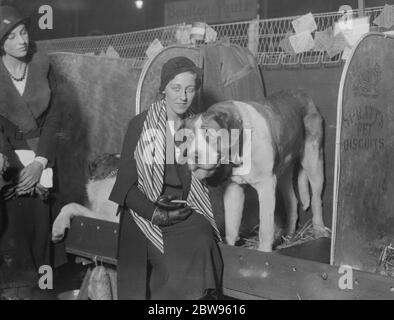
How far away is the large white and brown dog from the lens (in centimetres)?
159

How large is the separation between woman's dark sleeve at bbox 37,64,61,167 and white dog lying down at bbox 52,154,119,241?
0.19m

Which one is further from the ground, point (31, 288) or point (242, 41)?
point (242, 41)

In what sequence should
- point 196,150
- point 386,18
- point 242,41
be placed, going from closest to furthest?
point 196,150 < point 386,18 < point 242,41

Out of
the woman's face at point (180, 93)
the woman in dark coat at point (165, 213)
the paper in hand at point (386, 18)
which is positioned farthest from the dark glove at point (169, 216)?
the paper in hand at point (386, 18)

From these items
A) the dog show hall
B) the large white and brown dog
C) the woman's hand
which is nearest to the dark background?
the dog show hall

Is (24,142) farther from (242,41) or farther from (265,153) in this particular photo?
(242,41)

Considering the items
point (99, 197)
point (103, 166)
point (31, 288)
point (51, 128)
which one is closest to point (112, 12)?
point (51, 128)

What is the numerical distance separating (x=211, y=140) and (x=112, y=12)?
22.3 inches

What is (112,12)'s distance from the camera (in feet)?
5.89

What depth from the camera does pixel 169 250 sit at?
165 cm

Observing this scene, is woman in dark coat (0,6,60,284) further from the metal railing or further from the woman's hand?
the metal railing

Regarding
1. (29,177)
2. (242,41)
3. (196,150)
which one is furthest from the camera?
(242,41)
